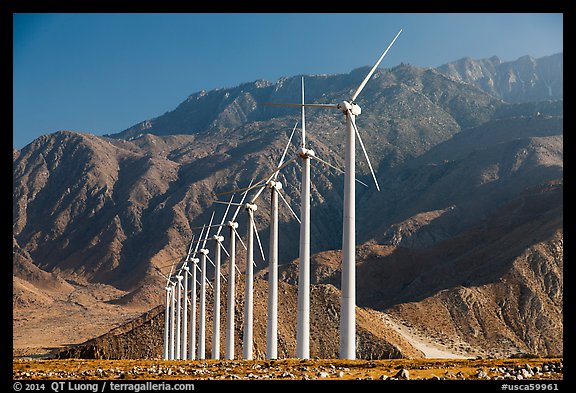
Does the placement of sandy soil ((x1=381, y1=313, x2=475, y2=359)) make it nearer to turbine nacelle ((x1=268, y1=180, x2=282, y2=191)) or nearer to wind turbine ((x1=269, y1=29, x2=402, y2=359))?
turbine nacelle ((x1=268, y1=180, x2=282, y2=191))

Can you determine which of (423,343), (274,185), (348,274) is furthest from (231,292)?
(423,343)

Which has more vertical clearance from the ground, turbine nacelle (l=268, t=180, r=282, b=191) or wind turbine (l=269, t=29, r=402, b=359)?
turbine nacelle (l=268, t=180, r=282, b=191)

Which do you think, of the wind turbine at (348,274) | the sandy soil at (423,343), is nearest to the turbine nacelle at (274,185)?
the wind turbine at (348,274)

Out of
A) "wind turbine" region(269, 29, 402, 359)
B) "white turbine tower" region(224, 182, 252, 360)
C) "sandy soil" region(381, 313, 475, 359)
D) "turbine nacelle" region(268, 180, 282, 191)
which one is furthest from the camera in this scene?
"sandy soil" region(381, 313, 475, 359)

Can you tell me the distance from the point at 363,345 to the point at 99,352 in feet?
179

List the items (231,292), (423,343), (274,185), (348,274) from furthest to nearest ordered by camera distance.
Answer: (423,343) < (231,292) < (274,185) < (348,274)

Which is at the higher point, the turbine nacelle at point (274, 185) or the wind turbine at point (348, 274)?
the turbine nacelle at point (274, 185)

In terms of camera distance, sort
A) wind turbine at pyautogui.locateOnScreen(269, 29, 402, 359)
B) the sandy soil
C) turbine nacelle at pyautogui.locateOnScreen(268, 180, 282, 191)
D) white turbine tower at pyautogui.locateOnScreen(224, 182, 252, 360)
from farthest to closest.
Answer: the sandy soil → white turbine tower at pyautogui.locateOnScreen(224, 182, 252, 360) → turbine nacelle at pyautogui.locateOnScreen(268, 180, 282, 191) → wind turbine at pyautogui.locateOnScreen(269, 29, 402, 359)

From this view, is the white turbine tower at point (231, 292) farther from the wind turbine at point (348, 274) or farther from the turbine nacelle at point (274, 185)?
the wind turbine at point (348, 274)

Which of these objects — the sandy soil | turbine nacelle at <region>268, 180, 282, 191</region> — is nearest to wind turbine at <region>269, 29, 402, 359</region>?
turbine nacelle at <region>268, 180, 282, 191</region>

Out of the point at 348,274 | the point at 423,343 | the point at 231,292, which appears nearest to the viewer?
the point at 348,274

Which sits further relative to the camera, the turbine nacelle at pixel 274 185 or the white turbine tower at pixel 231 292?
the white turbine tower at pixel 231 292

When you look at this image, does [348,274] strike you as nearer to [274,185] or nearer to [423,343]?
[274,185]
